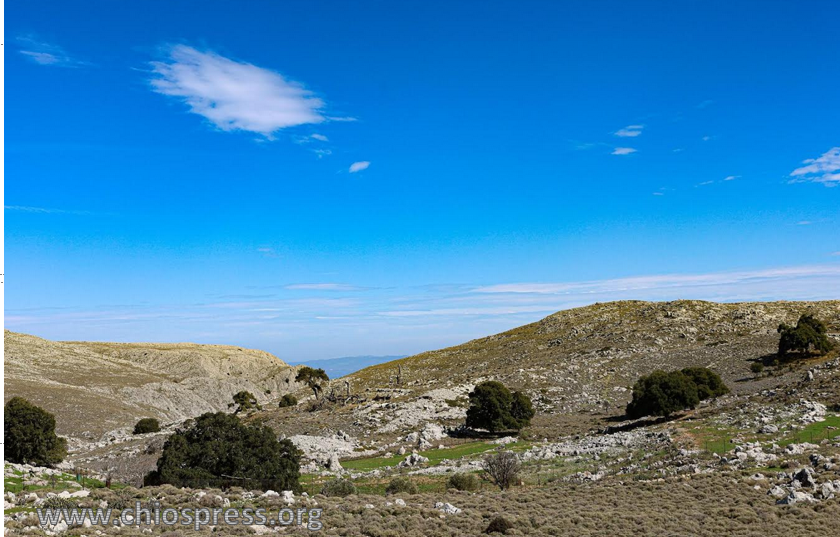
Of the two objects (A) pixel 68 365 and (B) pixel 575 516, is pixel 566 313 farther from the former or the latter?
(B) pixel 575 516

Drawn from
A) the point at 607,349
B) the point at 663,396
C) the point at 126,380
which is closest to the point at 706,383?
the point at 663,396

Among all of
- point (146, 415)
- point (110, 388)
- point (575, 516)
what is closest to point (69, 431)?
point (146, 415)

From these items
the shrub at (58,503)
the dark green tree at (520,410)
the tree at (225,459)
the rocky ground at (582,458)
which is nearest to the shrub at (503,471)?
the rocky ground at (582,458)

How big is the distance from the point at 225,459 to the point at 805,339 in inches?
2832

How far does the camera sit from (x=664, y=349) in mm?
93875

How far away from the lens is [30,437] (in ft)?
134

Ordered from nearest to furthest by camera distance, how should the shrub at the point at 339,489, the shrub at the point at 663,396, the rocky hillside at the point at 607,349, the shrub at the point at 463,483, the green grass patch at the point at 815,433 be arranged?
the shrub at the point at 339,489
the shrub at the point at 463,483
the green grass patch at the point at 815,433
the shrub at the point at 663,396
the rocky hillside at the point at 607,349

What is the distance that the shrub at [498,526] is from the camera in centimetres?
2109

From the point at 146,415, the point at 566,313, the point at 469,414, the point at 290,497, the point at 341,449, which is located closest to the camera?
the point at 290,497

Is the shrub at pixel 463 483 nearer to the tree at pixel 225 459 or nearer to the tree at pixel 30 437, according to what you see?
→ the tree at pixel 225 459

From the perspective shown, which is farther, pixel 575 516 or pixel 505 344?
pixel 505 344

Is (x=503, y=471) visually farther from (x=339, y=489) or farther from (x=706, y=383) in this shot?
(x=706, y=383)

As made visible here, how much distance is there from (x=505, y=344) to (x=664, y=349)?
40.1 metres

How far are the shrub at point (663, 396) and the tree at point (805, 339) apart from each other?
89.2 feet
